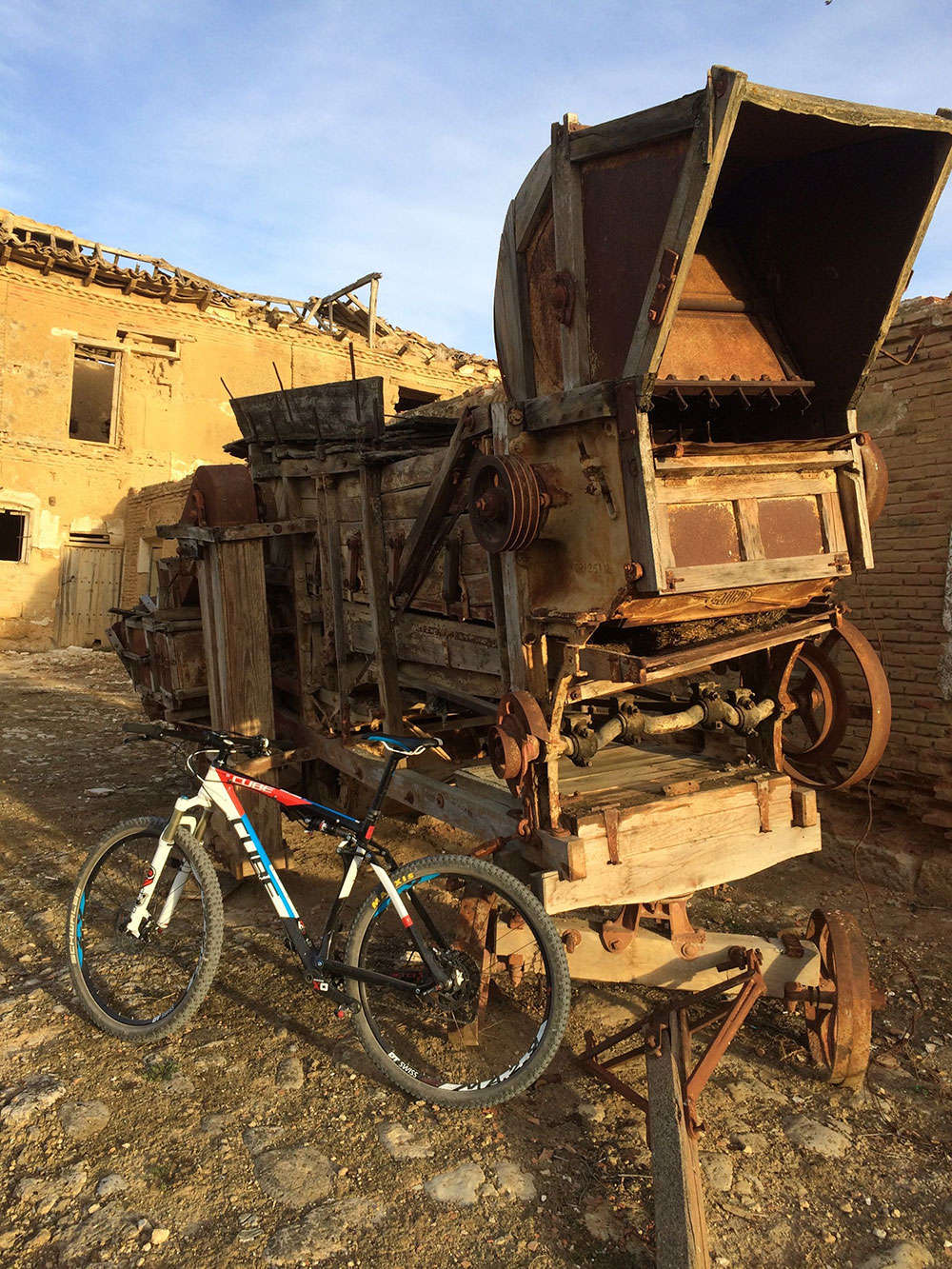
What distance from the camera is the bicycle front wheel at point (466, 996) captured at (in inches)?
107

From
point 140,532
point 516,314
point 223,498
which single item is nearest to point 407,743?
point 516,314

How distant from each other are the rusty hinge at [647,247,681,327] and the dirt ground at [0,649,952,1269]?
110 inches

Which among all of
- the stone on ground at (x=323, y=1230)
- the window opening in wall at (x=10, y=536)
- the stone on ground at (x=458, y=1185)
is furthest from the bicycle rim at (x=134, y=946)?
the window opening in wall at (x=10, y=536)

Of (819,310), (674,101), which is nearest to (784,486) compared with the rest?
(819,310)

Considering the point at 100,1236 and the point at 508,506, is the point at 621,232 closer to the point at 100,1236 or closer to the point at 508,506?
the point at 508,506

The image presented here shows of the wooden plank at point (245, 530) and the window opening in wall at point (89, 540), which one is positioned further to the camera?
the window opening in wall at point (89, 540)

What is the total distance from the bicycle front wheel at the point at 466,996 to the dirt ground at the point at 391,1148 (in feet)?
0.52

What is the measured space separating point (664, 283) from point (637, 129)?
0.54 metres

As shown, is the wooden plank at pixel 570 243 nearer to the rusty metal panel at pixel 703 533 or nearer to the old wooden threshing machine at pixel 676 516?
the old wooden threshing machine at pixel 676 516

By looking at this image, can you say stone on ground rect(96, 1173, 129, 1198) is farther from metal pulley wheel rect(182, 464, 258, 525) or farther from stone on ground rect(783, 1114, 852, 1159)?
metal pulley wheel rect(182, 464, 258, 525)

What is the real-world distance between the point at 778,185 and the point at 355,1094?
13.0 feet

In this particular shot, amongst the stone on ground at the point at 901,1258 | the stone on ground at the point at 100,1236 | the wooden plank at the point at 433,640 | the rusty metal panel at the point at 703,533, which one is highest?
the rusty metal panel at the point at 703,533

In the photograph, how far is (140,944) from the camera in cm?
382

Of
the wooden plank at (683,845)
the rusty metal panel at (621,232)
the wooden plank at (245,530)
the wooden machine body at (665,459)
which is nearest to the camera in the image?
the rusty metal panel at (621,232)
